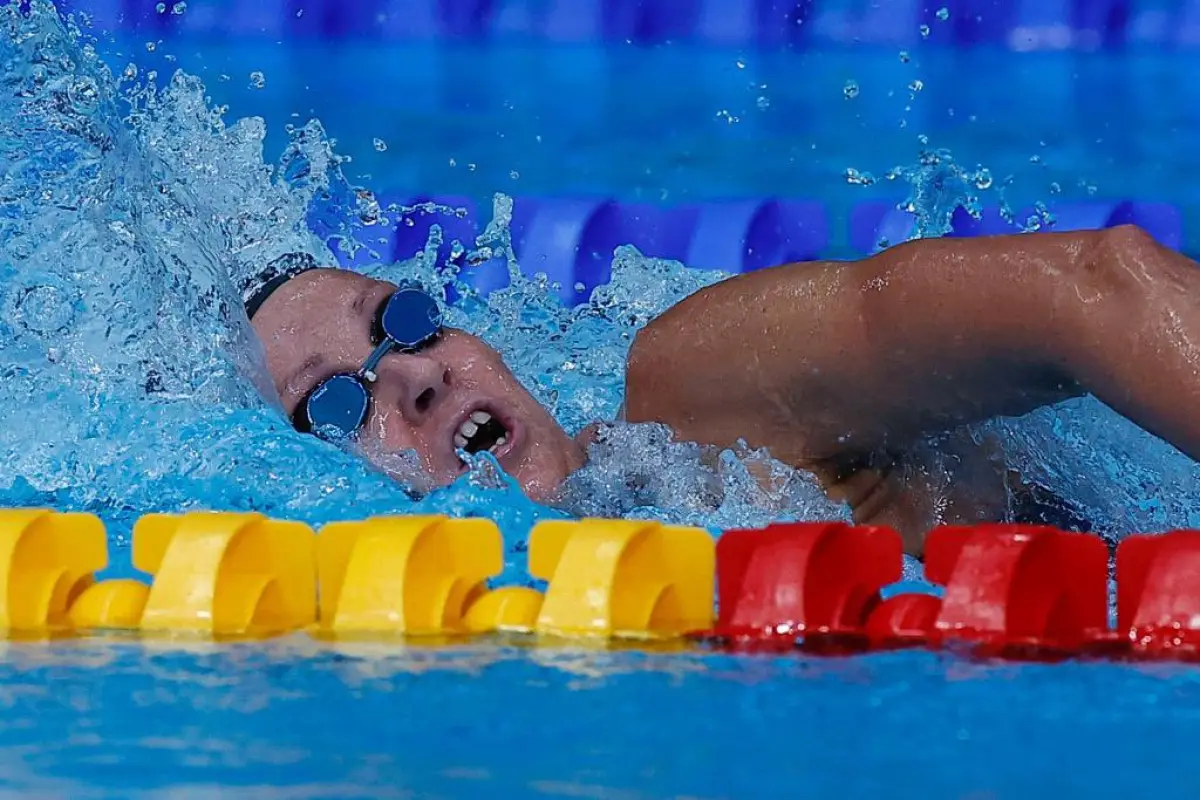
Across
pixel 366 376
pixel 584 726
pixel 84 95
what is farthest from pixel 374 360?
pixel 584 726

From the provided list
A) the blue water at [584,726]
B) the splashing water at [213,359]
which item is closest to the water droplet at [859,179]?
the splashing water at [213,359]

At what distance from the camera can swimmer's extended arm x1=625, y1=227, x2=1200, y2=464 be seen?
1.53 metres

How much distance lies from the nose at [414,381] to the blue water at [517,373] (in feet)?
0.37

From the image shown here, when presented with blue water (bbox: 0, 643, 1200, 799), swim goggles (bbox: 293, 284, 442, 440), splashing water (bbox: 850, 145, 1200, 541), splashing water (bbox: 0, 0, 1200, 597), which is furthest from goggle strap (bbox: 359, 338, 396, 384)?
blue water (bbox: 0, 643, 1200, 799)

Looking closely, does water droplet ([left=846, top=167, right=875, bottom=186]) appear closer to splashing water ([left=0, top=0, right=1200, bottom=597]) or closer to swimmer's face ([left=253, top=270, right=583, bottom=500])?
splashing water ([left=0, top=0, right=1200, bottom=597])

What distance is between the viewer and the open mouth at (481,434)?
224 cm

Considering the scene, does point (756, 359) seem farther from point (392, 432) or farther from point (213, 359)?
point (213, 359)

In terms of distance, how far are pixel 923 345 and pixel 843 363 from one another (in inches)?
5.3

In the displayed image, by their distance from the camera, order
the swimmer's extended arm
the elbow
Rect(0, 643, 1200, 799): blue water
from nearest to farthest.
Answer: Rect(0, 643, 1200, 799): blue water → the swimmer's extended arm → the elbow

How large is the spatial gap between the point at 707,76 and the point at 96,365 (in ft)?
6.13

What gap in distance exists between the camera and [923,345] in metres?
1.72

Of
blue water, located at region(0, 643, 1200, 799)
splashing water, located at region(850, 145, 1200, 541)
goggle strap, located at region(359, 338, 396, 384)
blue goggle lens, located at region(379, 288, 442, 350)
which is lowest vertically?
blue water, located at region(0, 643, 1200, 799)

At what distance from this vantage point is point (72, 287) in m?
2.58

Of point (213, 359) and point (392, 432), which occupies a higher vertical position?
point (213, 359)
